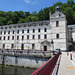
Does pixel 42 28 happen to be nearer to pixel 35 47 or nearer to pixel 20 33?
pixel 35 47

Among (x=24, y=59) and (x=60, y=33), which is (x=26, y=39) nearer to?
(x=60, y=33)

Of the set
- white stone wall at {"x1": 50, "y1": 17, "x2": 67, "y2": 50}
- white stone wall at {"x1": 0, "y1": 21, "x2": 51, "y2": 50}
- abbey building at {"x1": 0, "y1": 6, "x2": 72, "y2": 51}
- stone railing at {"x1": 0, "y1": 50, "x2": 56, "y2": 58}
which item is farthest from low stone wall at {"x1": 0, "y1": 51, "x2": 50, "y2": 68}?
white stone wall at {"x1": 50, "y1": 17, "x2": 67, "y2": 50}

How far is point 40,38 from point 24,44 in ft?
25.9

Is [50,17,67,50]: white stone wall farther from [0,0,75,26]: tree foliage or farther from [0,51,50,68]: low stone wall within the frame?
[0,0,75,26]: tree foliage

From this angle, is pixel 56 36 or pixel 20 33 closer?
pixel 56 36

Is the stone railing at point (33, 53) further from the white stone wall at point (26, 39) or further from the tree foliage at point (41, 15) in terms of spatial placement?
the tree foliage at point (41, 15)

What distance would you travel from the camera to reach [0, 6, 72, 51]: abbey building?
3222 centimetres

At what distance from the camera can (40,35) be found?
3509 centimetres

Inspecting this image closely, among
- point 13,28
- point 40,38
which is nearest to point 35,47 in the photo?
point 40,38

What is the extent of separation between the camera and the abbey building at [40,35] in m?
32.2

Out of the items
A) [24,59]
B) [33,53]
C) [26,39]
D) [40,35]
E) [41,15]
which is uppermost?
[41,15]

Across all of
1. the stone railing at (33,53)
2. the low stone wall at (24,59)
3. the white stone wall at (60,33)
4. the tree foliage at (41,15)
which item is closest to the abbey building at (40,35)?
the white stone wall at (60,33)

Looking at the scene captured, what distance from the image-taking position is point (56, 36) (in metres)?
32.7

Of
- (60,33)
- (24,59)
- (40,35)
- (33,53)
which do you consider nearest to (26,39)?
(40,35)
